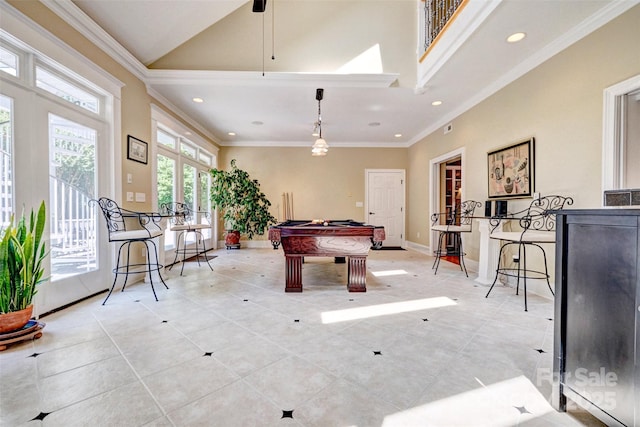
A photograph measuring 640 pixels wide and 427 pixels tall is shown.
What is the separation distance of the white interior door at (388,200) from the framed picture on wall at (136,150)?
519 centimetres

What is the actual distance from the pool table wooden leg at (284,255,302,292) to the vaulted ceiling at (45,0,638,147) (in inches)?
104

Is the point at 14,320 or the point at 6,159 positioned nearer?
the point at 14,320

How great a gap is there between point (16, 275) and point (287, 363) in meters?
2.23

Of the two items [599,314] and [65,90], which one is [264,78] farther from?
[599,314]

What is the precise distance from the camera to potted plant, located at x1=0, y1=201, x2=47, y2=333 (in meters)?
1.96

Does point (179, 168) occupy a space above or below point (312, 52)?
below

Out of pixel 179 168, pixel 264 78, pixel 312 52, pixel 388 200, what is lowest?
pixel 388 200

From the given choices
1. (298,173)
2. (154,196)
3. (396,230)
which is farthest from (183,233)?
(396,230)

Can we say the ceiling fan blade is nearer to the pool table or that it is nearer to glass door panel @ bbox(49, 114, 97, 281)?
glass door panel @ bbox(49, 114, 97, 281)

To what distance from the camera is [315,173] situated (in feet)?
23.8

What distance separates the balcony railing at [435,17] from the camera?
11.2 ft

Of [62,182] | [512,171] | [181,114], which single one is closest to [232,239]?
[181,114]

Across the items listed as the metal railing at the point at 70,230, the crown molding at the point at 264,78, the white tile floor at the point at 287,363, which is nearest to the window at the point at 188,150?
the crown molding at the point at 264,78

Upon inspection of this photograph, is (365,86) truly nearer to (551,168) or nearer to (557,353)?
(551,168)
